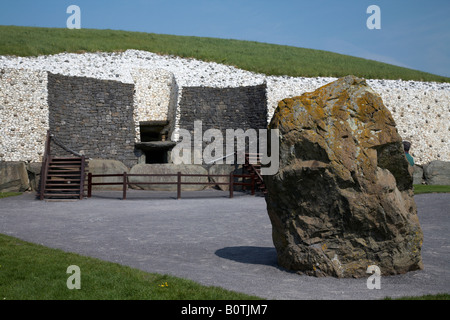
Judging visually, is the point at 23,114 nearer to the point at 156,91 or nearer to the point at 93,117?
the point at 93,117

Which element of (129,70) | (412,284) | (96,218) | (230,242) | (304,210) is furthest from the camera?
(129,70)

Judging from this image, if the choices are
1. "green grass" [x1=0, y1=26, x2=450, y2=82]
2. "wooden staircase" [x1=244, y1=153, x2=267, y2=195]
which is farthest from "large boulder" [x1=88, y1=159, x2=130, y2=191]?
"green grass" [x1=0, y1=26, x2=450, y2=82]

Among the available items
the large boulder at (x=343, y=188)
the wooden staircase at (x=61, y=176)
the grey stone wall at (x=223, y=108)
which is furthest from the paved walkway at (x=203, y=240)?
the grey stone wall at (x=223, y=108)

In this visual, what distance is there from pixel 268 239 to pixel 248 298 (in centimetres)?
415

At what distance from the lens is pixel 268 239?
8.66m

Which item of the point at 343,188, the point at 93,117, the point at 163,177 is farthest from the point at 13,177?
the point at 343,188

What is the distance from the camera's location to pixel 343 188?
18.6 feet

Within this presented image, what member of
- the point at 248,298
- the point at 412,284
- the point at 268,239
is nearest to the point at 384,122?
the point at 412,284

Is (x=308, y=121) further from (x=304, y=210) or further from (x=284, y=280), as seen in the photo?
(x=284, y=280)

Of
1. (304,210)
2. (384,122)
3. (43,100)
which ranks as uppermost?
(43,100)

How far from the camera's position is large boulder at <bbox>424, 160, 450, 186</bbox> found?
26.0m

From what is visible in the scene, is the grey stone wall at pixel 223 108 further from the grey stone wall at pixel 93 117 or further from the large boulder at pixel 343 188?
the large boulder at pixel 343 188

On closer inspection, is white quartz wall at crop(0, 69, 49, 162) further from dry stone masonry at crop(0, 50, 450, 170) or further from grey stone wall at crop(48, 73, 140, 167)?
grey stone wall at crop(48, 73, 140, 167)

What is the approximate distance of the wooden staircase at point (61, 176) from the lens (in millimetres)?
16547
